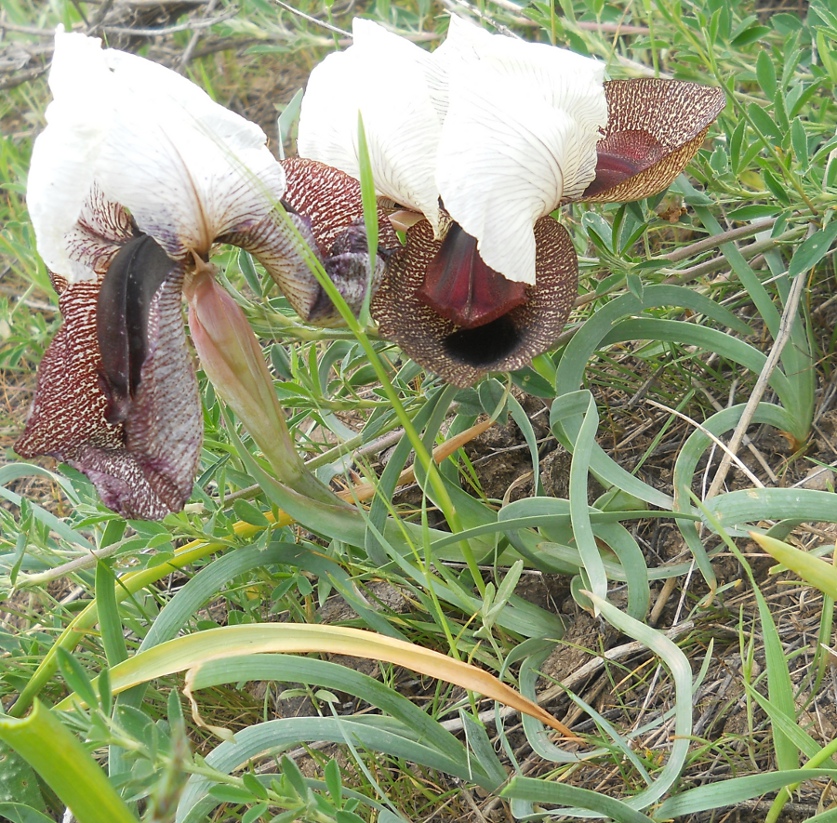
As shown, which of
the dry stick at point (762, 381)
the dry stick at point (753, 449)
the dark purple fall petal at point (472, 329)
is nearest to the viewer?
the dark purple fall petal at point (472, 329)

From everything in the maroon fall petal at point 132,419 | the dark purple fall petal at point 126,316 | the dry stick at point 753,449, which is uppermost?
the dark purple fall petal at point 126,316

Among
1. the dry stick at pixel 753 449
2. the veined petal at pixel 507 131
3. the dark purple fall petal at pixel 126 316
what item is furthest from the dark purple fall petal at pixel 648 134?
the dark purple fall petal at pixel 126 316

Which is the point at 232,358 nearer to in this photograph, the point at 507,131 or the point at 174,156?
the point at 174,156

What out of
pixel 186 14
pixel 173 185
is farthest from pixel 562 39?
pixel 186 14

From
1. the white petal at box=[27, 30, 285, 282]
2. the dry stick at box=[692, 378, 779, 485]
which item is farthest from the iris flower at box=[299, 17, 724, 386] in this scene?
the dry stick at box=[692, 378, 779, 485]

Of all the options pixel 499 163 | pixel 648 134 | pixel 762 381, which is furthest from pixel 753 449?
pixel 499 163

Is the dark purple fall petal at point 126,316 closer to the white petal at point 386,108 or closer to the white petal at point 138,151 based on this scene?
the white petal at point 138,151

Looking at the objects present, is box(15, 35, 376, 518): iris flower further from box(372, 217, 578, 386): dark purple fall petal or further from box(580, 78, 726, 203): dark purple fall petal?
box(580, 78, 726, 203): dark purple fall petal
